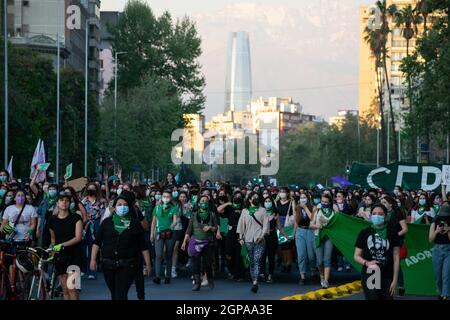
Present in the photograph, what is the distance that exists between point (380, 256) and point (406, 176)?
18265mm

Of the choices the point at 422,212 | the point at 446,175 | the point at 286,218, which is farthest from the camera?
the point at 446,175

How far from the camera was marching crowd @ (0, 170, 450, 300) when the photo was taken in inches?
558

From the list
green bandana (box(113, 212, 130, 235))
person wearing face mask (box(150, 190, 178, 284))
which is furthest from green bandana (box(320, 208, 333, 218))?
green bandana (box(113, 212, 130, 235))

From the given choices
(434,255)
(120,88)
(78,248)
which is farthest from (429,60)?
(120,88)

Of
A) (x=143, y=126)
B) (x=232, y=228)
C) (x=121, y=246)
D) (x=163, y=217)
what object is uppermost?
(x=143, y=126)

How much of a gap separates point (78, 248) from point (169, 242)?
6.84 m

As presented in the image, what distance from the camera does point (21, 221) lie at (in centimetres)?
1848

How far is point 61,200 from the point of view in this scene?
16.1m

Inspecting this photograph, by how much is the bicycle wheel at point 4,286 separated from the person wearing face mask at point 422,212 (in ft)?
33.9

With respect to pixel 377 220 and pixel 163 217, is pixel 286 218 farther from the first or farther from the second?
pixel 377 220

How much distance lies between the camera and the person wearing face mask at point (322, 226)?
22344 millimetres

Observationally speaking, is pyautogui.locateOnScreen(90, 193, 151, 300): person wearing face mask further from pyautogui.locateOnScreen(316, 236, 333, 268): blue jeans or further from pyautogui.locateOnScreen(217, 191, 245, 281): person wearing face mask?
pyautogui.locateOnScreen(217, 191, 245, 281): person wearing face mask

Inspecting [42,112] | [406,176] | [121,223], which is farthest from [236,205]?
[42,112]
